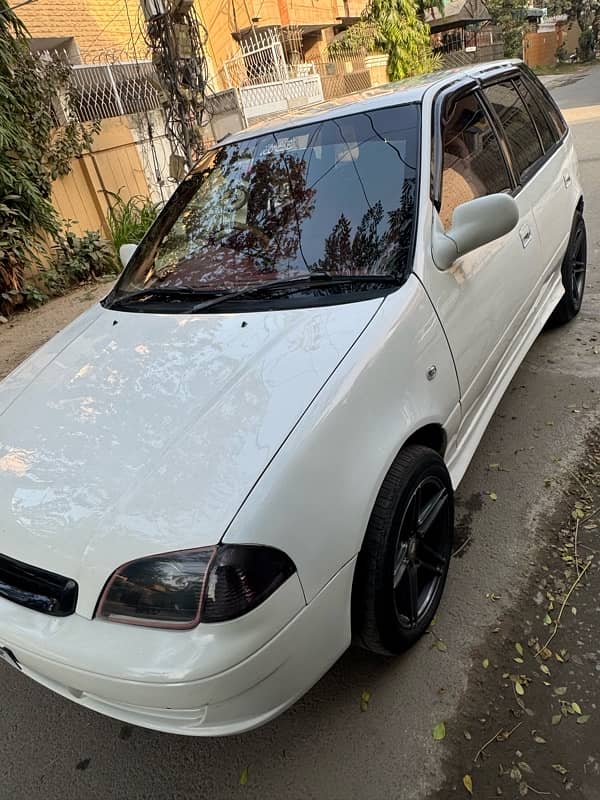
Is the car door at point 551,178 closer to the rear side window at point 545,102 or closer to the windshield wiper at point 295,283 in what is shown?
the rear side window at point 545,102

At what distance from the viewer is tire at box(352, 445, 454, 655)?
175 cm

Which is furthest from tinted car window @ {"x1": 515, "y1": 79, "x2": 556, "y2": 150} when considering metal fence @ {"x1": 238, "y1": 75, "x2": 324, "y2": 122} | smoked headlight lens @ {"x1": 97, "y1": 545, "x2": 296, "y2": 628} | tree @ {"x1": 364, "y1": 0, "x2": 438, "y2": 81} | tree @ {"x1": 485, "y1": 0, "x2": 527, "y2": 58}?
tree @ {"x1": 485, "y1": 0, "x2": 527, "y2": 58}

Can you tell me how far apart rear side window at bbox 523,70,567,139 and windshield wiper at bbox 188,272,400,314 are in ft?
8.07

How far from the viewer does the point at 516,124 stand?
324 centimetres

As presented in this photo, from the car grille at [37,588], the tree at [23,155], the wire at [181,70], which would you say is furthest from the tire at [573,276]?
the tree at [23,155]

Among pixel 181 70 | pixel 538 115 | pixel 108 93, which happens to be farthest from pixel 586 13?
pixel 538 115

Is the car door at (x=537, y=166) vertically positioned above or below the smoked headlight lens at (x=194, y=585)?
above

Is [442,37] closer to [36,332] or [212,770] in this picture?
[36,332]

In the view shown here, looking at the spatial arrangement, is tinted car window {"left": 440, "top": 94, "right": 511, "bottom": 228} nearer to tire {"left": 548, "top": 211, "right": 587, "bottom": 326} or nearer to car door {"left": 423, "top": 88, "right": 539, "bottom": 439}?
car door {"left": 423, "top": 88, "right": 539, "bottom": 439}

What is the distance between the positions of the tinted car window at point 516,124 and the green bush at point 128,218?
5448 millimetres

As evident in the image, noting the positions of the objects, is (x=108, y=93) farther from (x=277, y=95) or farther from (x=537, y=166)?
(x=537, y=166)

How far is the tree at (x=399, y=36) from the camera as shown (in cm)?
1830

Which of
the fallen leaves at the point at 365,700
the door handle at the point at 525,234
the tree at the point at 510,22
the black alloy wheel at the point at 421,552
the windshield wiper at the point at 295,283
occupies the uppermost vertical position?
the tree at the point at 510,22

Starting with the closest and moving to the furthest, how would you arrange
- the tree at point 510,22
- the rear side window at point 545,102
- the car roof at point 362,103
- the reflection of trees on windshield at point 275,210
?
the reflection of trees on windshield at point 275,210 → the car roof at point 362,103 → the rear side window at point 545,102 → the tree at point 510,22
